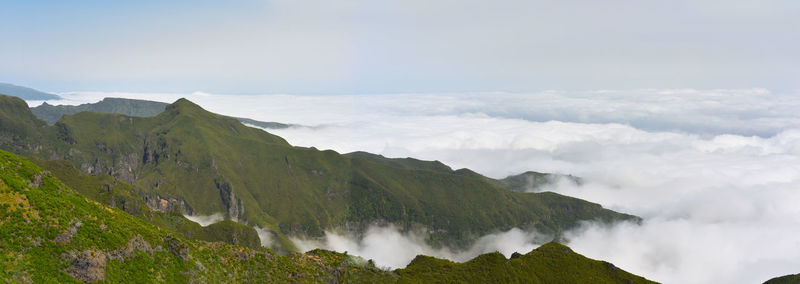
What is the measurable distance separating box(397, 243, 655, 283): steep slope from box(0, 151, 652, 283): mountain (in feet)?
103

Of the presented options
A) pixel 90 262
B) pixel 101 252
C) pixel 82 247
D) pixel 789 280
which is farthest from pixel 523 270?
pixel 82 247

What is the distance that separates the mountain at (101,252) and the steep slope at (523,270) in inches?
1231

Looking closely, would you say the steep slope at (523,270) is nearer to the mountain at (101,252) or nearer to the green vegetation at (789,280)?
the mountain at (101,252)

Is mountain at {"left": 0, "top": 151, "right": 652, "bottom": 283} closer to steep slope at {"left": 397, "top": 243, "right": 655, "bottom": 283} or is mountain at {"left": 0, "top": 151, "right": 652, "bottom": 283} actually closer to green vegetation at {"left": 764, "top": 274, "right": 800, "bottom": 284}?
steep slope at {"left": 397, "top": 243, "right": 655, "bottom": 283}

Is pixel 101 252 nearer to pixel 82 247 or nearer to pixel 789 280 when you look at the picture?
pixel 82 247

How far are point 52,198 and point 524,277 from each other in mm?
167626

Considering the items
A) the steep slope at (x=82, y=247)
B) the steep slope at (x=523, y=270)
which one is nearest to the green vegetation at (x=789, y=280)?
the steep slope at (x=523, y=270)

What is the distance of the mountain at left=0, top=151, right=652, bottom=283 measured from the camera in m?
64.0

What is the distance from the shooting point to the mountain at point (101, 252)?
63969 millimetres

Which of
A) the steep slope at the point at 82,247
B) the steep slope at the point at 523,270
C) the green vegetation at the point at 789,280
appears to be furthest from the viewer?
the steep slope at the point at 523,270

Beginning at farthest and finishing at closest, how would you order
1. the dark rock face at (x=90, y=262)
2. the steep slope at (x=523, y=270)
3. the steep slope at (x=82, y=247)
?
the steep slope at (x=523, y=270) → the dark rock face at (x=90, y=262) → the steep slope at (x=82, y=247)

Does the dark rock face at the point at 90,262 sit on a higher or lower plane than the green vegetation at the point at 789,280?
higher

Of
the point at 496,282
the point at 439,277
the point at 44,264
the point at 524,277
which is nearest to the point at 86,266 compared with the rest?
the point at 44,264

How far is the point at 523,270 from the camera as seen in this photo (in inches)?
6757
